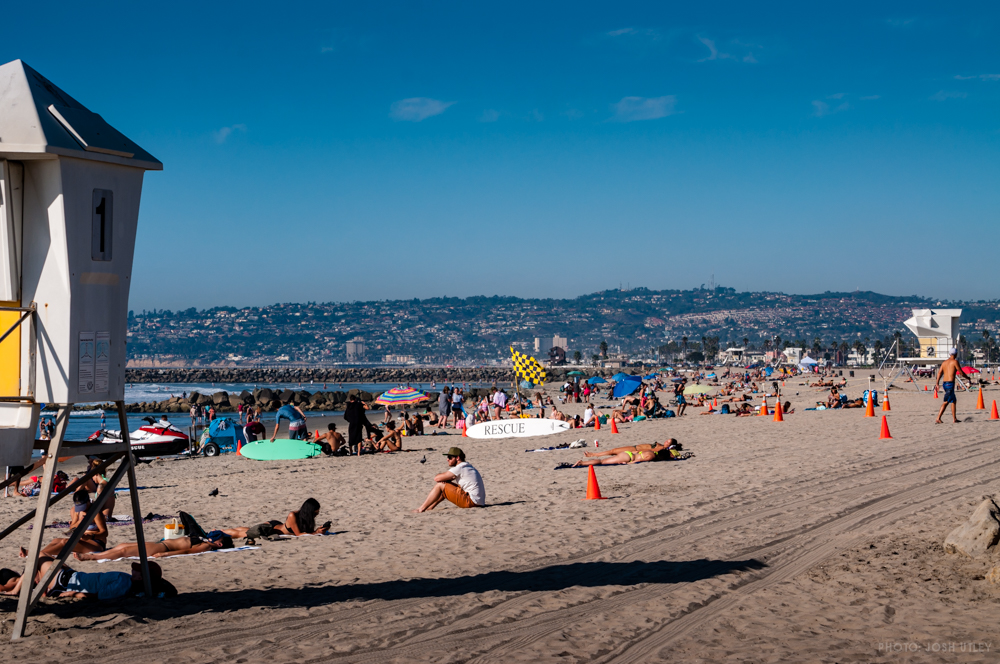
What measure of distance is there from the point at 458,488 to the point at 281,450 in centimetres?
813

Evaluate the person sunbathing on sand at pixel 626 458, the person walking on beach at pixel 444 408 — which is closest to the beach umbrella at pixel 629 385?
the person walking on beach at pixel 444 408

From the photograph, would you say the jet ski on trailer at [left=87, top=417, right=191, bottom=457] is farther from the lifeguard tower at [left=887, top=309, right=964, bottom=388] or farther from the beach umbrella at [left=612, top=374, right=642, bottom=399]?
the lifeguard tower at [left=887, top=309, right=964, bottom=388]

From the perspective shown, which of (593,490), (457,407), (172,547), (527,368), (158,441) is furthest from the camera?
(527,368)

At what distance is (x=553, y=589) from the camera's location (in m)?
6.05

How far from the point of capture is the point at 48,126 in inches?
180

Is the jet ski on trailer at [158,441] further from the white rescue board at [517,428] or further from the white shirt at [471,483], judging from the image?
the white shirt at [471,483]

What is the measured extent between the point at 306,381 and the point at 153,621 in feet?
401

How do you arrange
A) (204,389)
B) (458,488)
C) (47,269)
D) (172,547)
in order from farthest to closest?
(204,389) → (458,488) → (172,547) → (47,269)

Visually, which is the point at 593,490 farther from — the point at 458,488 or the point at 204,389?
the point at 204,389

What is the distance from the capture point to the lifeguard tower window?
Answer: 190 inches

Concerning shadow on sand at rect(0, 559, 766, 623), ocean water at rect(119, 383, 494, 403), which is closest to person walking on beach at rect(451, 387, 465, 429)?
shadow on sand at rect(0, 559, 766, 623)

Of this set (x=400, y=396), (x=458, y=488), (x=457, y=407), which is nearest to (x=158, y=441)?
(x=400, y=396)

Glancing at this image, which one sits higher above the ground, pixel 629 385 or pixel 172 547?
pixel 172 547

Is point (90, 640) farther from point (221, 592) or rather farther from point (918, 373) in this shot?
point (918, 373)
